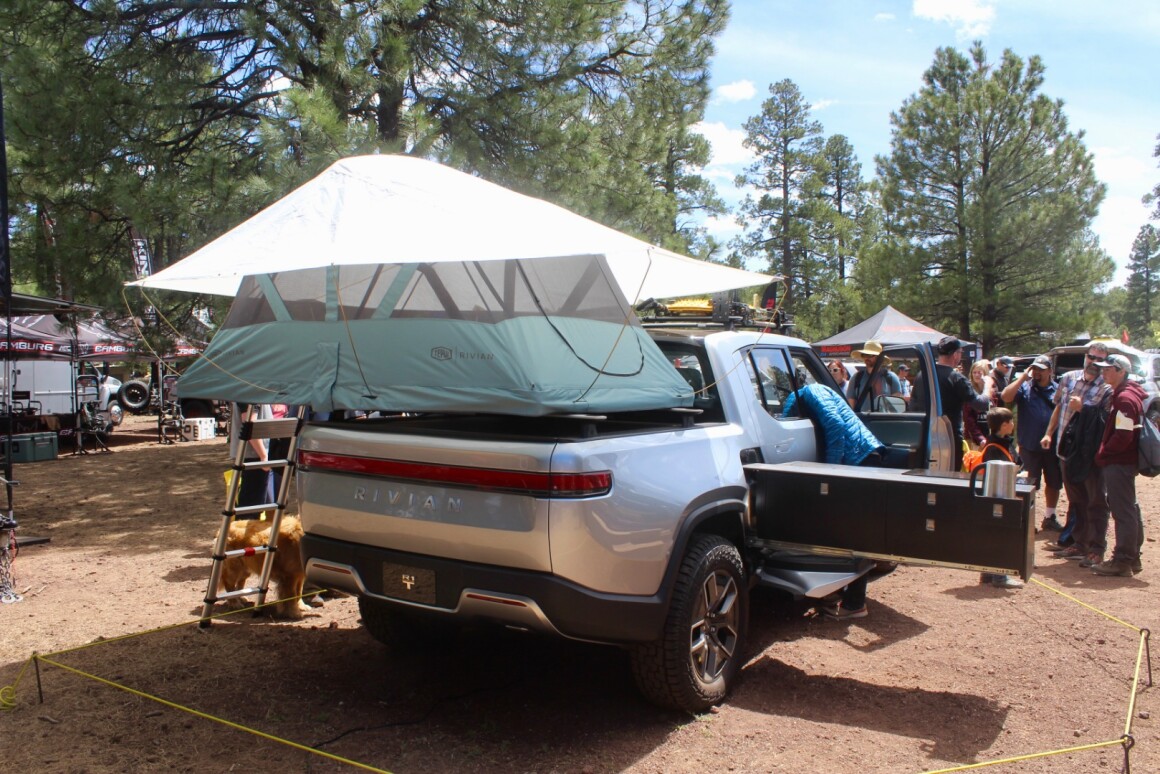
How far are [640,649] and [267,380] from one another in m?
2.41

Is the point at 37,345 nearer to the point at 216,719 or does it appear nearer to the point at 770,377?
the point at 216,719

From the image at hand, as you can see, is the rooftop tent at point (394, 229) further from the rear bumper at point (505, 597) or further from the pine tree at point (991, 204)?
the pine tree at point (991, 204)

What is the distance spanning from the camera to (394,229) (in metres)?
3.90

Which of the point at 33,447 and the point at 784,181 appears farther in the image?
the point at 784,181

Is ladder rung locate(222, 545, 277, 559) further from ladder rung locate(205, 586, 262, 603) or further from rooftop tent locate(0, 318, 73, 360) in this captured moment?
rooftop tent locate(0, 318, 73, 360)

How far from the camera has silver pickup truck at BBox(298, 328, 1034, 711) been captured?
3.55 metres

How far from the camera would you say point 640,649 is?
12.6ft

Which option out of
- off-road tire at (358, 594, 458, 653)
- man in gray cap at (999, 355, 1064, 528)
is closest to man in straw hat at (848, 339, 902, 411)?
man in gray cap at (999, 355, 1064, 528)

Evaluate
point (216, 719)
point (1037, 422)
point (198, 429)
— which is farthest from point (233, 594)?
point (198, 429)

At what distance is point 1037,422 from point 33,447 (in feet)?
49.5

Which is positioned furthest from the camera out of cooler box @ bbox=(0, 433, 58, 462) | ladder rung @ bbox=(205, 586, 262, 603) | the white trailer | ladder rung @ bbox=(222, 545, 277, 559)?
the white trailer

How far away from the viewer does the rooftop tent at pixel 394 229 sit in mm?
3775

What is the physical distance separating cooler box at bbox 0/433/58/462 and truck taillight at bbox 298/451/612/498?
13.2 metres

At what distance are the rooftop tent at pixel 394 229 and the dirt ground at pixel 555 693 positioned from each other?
6.72ft
